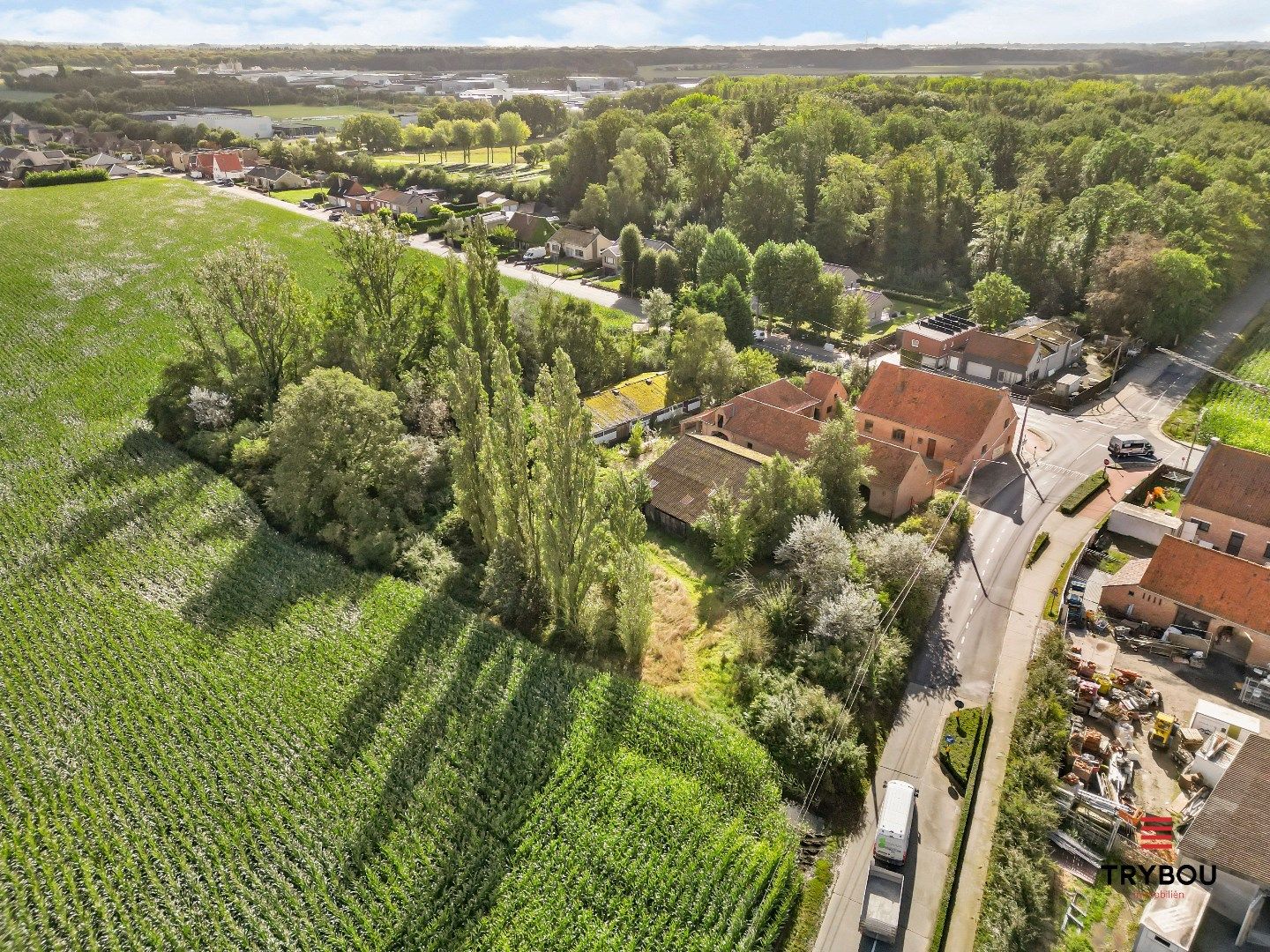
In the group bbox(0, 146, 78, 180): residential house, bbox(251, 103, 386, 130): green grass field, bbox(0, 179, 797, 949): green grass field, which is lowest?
bbox(0, 179, 797, 949): green grass field

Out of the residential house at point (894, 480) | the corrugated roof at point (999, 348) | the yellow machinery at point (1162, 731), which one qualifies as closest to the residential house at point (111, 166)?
the corrugated roof at point (999, 348)

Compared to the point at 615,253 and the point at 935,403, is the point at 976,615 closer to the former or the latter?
the point at 935,403

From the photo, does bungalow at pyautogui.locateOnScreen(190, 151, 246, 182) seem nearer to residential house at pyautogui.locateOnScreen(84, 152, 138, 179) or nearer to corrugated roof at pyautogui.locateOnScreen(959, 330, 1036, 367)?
residential house at pyautogui.locateOnScreen(84, 152, 138, 179)

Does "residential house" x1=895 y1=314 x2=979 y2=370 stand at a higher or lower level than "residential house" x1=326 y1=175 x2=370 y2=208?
lower

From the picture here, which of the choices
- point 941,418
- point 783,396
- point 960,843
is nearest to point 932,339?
point 941,418

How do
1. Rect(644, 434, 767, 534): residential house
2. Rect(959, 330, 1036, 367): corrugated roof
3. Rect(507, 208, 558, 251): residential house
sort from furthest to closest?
Rect(507, 208, 558, 251): residential house → Rect(959, 330, 1036, 367): corrugated roof → Rect(644, 434, 767, 534): residential house

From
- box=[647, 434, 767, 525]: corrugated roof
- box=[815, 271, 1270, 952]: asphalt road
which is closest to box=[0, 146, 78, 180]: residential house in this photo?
box=[647, 434, 767, 525]: corrugated roof
